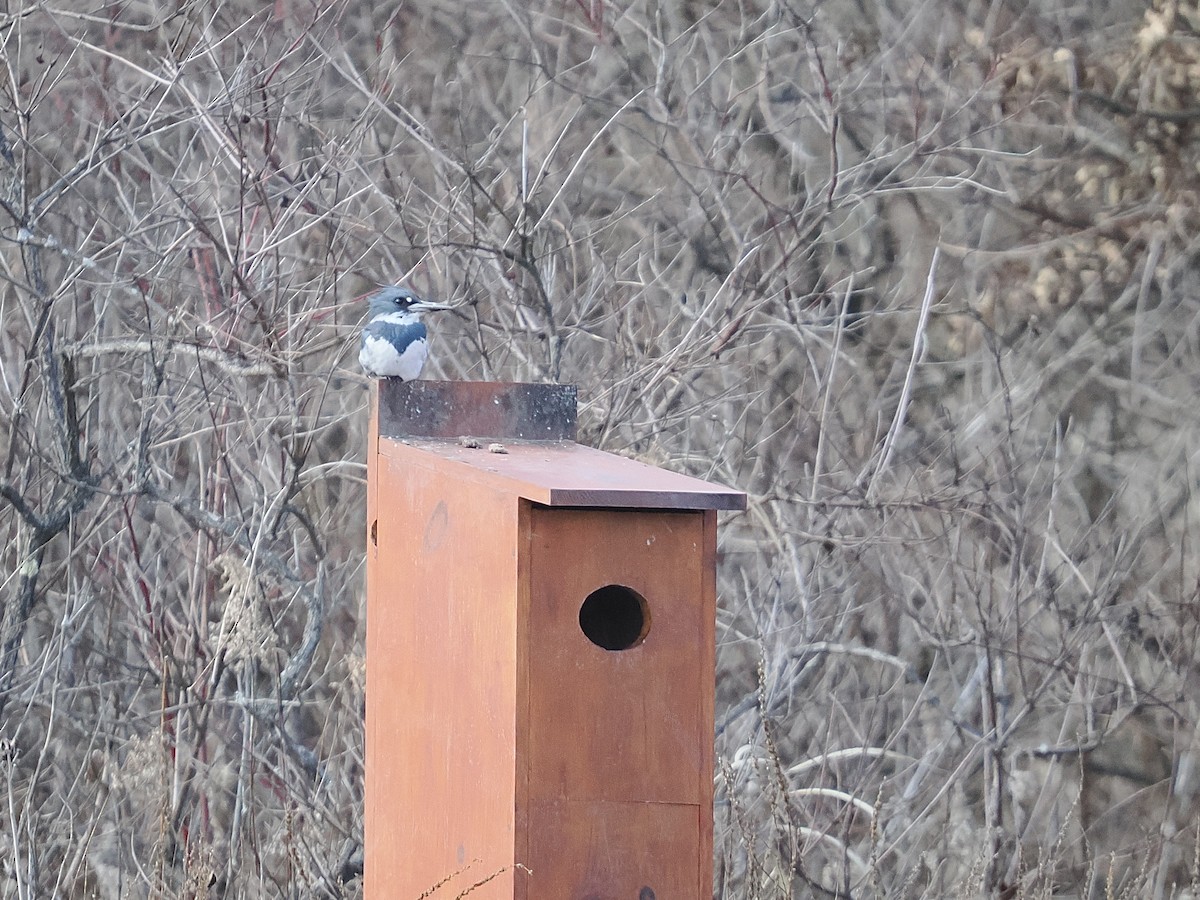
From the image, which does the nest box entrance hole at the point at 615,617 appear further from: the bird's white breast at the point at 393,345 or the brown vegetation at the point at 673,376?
the bird's white breast at the point at 393,345

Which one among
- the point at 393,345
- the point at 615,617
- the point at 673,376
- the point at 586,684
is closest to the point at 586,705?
the point at 586,684

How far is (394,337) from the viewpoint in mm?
4445

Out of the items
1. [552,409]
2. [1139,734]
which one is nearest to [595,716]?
[552,409]

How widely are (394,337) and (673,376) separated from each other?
3.55 feet

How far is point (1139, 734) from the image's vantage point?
743 cm

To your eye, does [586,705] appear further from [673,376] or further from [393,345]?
[673,376]

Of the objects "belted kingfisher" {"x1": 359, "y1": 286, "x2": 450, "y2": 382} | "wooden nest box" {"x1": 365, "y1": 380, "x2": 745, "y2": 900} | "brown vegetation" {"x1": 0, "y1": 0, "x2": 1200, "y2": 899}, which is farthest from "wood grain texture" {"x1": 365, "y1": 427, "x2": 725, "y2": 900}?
"belted kingfisher" {"x1": 359, "y1": 286, "x2": 450, "y2": 382}

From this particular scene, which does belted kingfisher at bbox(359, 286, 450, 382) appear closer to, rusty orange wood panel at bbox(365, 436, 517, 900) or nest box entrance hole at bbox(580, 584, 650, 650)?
rusty orange wood panel at bbox(365, 436, 517, 900)

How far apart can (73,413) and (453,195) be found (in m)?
1.34

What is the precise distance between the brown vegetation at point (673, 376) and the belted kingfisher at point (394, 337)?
373mm

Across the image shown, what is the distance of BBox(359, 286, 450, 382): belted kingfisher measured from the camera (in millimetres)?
4406

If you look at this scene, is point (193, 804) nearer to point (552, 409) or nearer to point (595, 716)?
point (552, 409)

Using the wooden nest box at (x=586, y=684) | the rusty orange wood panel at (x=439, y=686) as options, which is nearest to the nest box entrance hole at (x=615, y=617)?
the wooden nest box at (x=586, y=684)

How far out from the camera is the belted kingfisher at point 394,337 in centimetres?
441
